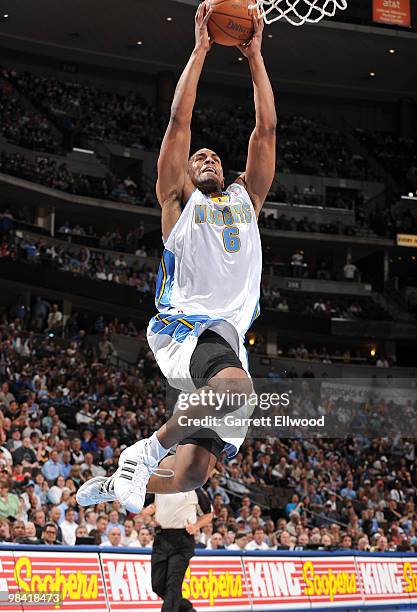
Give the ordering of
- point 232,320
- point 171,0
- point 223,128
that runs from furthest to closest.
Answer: point 223,128 → point 171,0 → point 232,320

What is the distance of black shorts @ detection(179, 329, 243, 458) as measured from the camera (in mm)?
4918

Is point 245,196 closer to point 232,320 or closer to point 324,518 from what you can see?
point 232,320

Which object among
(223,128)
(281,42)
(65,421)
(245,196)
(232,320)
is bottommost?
(65,421)

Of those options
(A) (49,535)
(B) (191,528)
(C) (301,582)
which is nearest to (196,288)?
(B) (191,528)

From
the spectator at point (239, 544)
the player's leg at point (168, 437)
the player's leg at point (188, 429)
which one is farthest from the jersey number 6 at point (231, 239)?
the spectator at point (239, 544)

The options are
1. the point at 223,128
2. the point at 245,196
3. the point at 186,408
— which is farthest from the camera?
the point at 223,128

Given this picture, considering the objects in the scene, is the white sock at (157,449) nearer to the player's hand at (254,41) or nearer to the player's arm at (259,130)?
the player's arm at (259,130)

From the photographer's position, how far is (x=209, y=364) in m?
4.94

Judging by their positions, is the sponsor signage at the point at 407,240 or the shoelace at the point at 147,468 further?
the sponsor signage at the point at 407,240

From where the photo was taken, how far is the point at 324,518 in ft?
57.1

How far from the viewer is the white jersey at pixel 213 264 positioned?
5312 mm

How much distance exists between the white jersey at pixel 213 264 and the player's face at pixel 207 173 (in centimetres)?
6

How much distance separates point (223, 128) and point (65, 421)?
797 inches

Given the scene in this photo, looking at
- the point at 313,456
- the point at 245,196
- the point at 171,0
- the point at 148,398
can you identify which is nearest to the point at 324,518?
the point at 313,456
